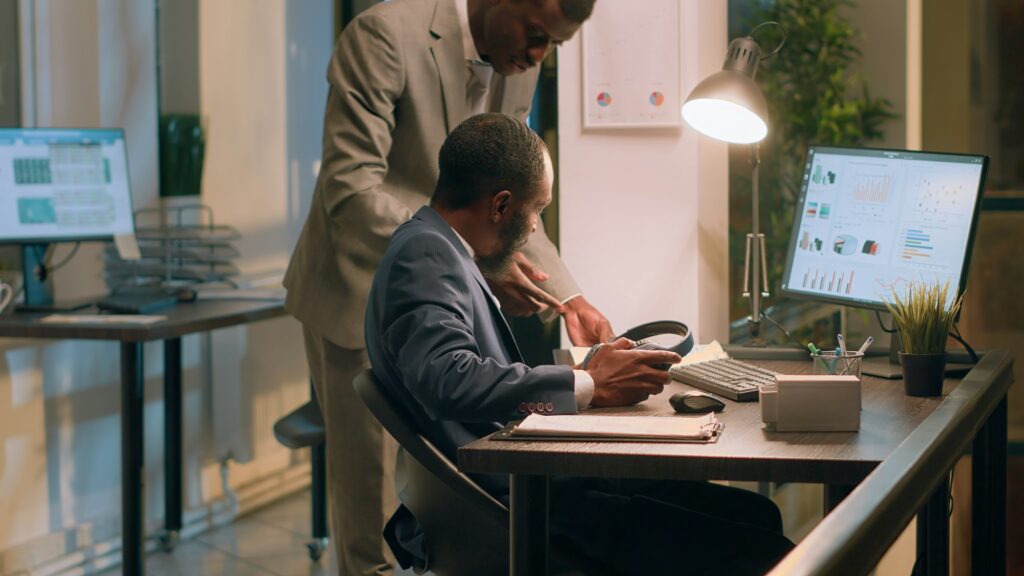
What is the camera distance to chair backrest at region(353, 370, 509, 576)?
187 centimetres

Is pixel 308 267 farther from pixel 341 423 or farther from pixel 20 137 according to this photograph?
pixel 20 137

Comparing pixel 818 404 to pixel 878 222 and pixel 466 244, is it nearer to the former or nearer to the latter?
pixel 466 244

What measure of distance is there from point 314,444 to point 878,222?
177 centimetres

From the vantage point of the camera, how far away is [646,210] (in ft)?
11.2

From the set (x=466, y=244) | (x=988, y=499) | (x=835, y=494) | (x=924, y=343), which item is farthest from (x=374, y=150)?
(x=988, y=499)

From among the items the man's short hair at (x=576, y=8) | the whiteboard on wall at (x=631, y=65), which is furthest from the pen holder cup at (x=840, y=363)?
the whiteboard on wall at (x=631, y=65)

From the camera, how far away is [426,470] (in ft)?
6.42

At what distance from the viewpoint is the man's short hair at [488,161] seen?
2102 mm

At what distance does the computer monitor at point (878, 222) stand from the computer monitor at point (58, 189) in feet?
6.76

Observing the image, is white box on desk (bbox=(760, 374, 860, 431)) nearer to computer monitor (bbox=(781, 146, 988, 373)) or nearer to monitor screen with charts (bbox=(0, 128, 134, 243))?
computer monitor (bbox=(781, 146, 988, 373))

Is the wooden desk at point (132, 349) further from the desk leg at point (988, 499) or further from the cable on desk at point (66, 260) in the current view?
the desk leg at point (988, 499)

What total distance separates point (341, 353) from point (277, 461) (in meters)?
1.95

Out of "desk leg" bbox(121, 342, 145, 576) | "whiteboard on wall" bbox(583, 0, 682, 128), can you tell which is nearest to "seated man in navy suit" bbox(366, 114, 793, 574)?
"whiteboard on wall" bbox(583, 0, 682, 128)

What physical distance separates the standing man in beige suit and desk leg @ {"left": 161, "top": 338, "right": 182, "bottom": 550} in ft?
3.61
